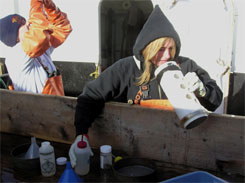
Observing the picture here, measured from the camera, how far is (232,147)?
1274 mm

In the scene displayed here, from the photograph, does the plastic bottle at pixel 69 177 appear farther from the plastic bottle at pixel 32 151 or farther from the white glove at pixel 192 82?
the white glove at pixel 192 82

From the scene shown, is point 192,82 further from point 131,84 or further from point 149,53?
point 131,84

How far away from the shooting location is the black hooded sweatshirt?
5.06 feet

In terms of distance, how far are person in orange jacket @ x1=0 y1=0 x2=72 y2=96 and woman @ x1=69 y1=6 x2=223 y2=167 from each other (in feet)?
3.97

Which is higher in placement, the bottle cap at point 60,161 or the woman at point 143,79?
the woman at point 143,79

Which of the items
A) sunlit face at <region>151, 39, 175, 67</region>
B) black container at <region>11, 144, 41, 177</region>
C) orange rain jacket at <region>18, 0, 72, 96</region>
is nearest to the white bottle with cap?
black container at <region>11, 144, 41, 177</region>

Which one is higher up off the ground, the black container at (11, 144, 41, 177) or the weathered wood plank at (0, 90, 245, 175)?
the weathered wood plank at (0, 90, 245, 175)

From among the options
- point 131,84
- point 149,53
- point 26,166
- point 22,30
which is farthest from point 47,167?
point 22,30

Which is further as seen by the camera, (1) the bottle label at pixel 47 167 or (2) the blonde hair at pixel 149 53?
(2) the blonde hair at pixel 149 53

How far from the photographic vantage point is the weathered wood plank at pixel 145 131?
50.4 inches

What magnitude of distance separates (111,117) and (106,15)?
3.44 m

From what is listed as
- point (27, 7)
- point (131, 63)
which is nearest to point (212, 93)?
point (131, 63)

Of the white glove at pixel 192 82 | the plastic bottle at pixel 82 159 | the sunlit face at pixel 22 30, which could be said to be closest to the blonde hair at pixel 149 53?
the white glove at pixel 192 82

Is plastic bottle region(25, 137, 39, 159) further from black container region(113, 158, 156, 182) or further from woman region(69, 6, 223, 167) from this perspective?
black container region(113, 158, 156, 182)
